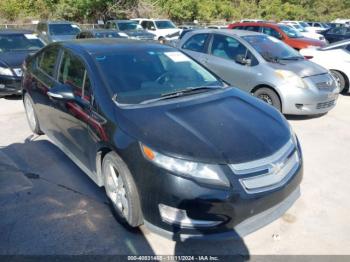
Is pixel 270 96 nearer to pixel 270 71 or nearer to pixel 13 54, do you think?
pixel 270 71

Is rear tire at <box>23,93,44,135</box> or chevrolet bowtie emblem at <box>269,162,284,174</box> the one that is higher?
chevrolet bowtie emblem at <box>269,162,284,174</box>

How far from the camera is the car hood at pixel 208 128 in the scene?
101 inches

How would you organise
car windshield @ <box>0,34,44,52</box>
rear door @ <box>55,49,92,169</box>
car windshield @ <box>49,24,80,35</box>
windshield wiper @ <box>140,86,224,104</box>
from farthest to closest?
1. car windshield @ <box>49,24,80,35</box>
2. car windshield @ <box>0,34,44,52</box>
3. rear door @ <box>55,49,92,169</box>
4. windshield wiper @ <box>140,86,224,104</box>

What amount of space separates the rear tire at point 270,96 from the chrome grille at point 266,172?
318cm

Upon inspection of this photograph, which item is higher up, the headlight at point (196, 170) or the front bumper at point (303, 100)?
the headlight at point (196, 170)

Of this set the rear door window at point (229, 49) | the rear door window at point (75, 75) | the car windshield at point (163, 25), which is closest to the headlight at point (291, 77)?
the rear door window at point (229, 49)

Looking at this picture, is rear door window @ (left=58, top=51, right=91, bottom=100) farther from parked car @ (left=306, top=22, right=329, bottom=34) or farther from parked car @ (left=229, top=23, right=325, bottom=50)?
parked car @ (left=306, top=22, right=329, bottom=34)

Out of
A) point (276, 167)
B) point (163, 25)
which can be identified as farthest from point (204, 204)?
point (163, 25)

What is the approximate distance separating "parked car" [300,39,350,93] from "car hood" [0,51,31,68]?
6.75 metres

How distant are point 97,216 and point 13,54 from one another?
592 centimetres

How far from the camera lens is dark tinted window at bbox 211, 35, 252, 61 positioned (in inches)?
250

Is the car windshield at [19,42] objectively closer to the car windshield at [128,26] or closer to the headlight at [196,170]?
the headlight at [196,170]

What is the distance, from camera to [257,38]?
6.78 meters

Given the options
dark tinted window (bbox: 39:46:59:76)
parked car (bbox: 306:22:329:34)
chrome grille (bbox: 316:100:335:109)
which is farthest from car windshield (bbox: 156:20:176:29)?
dark tinted window (bbox: 39:46:59:76)
